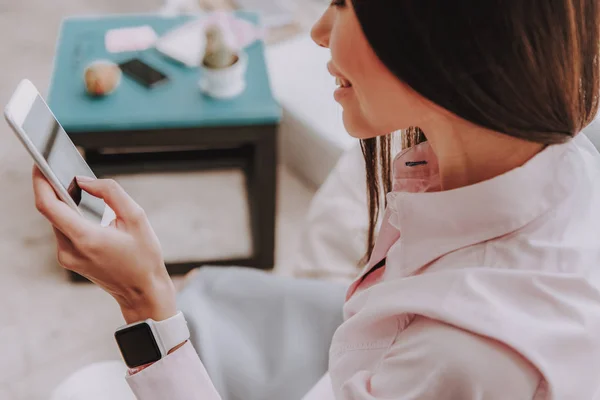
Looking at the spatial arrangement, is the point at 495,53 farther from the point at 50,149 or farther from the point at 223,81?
the point at 223,81

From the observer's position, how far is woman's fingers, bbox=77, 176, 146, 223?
716mm

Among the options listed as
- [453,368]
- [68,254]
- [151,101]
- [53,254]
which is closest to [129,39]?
[151,101]

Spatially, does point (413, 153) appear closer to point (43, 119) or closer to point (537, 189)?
point (537, 189)

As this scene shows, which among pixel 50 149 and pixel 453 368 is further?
pixel 50 149

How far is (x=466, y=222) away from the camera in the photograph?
628mm

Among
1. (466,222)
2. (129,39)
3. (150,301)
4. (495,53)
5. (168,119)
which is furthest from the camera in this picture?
(129,39)

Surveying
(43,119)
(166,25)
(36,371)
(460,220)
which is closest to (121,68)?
(166,25)

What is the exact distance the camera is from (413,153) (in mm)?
806

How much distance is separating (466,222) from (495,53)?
194mm

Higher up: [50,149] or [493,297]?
[50,149]

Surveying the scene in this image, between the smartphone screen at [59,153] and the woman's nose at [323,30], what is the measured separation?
0.32 meters

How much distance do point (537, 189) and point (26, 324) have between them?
1444 millimetres

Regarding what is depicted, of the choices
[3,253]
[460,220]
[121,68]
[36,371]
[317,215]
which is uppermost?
[121,68]

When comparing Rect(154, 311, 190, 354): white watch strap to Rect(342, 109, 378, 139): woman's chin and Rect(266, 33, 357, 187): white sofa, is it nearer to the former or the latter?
Rect(342, 109, 378, 139): woman's chin
